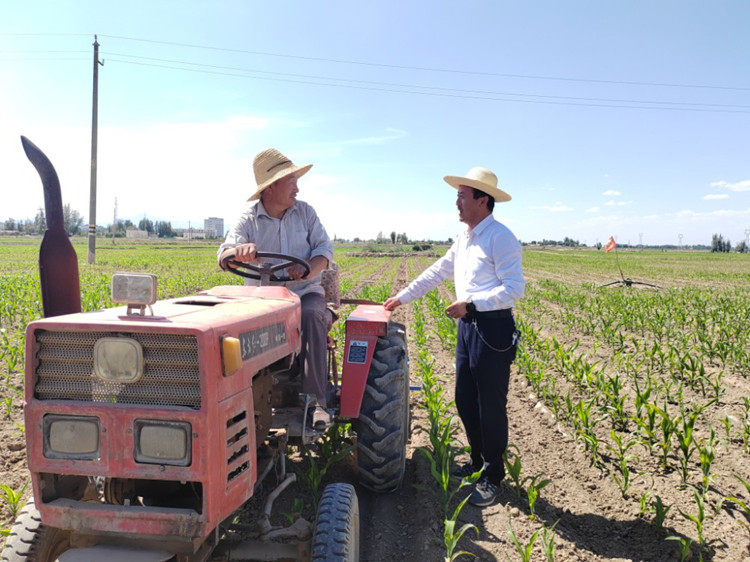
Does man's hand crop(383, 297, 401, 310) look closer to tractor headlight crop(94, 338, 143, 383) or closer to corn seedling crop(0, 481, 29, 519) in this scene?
tractor headlight crop(94, 338, 143, 383)

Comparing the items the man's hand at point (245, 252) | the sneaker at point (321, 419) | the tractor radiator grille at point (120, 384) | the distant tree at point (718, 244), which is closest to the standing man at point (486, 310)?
the sneaker at point (321, 419)

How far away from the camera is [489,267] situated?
357cm

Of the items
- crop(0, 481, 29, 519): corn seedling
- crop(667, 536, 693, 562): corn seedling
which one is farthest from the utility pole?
crop(667, 536, 693, 562): corn seedling

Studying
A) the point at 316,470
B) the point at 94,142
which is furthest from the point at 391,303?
the point at 94,142

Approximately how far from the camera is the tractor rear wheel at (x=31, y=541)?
212cm

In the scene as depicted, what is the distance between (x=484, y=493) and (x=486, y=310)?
122 centimetres

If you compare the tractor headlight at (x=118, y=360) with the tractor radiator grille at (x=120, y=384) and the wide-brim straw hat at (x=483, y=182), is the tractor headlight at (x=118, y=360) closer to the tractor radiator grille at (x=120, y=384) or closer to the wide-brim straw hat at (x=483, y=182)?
the tractor radiator grille at (x=120, y=384)

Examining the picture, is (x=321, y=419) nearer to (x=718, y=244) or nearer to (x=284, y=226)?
(x=284, y=226)

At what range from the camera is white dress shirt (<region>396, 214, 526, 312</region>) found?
3400mm

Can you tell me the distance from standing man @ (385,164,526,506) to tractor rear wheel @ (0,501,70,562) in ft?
7.64

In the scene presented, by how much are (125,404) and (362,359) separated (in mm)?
1771

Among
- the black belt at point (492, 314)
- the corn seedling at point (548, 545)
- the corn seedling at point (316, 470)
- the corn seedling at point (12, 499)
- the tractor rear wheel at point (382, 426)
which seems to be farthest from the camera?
the black belt at point (492, 314)

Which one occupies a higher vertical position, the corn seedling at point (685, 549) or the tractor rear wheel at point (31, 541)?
the tractor rear wheel at point (31, 541)

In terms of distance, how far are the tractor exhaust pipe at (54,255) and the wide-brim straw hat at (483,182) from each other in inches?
94.1
